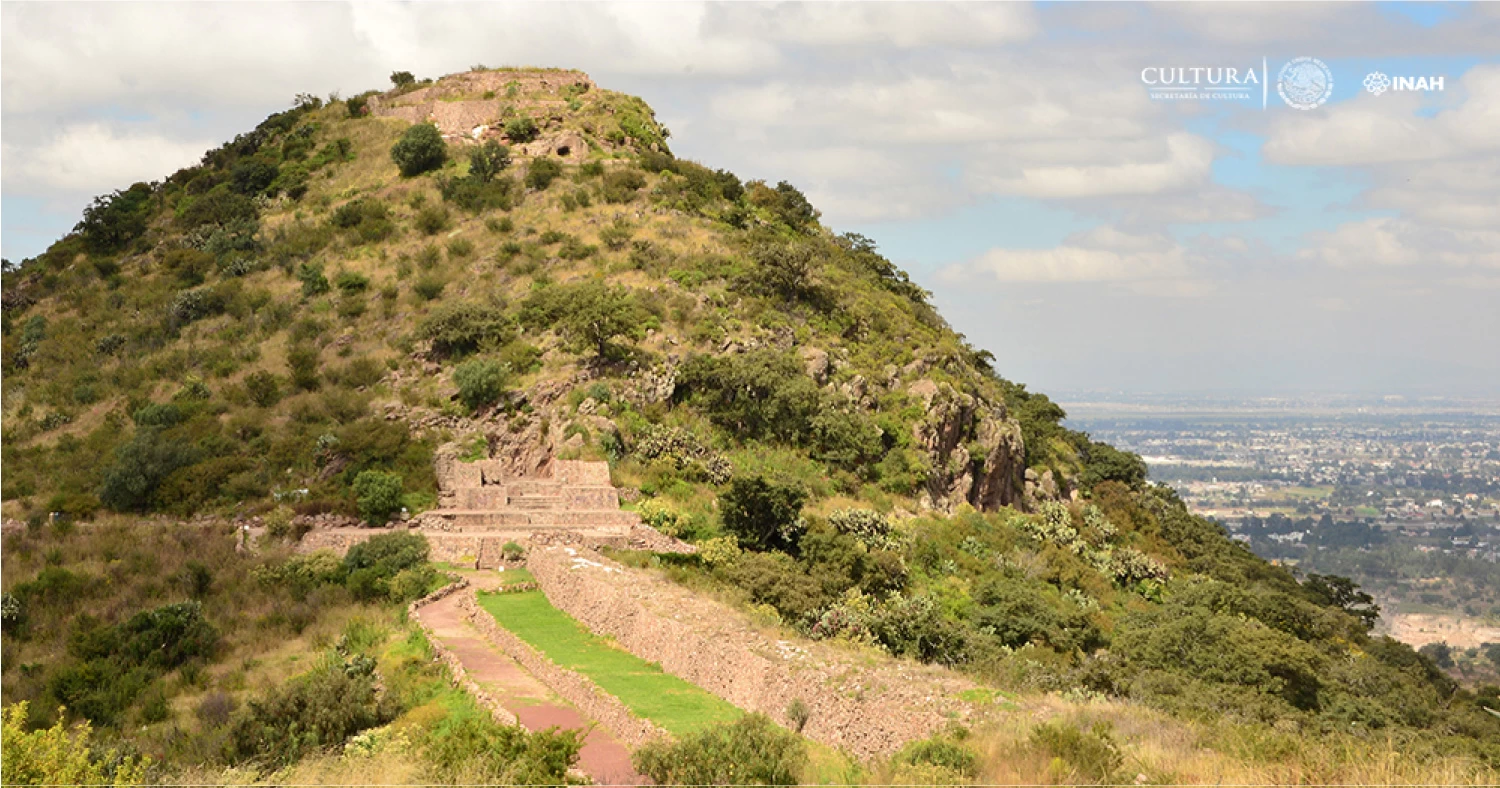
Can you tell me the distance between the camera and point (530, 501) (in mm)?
27203

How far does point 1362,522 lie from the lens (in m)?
160

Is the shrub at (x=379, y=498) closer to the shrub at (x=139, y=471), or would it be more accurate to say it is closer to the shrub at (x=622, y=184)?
the shrub at (x=139, y=471)

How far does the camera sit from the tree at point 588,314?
33094 mm

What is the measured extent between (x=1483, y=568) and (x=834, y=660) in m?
142

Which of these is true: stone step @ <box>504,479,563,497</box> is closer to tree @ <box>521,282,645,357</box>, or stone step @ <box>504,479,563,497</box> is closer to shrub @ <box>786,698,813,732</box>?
tree @ <box>521,282,645,357</box>

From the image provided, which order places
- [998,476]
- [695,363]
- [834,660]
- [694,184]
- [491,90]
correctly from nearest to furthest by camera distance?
[834,660] < [695,363] < [998,476] < [694,184] < [491,90]

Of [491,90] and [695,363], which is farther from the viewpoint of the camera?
[491,90]

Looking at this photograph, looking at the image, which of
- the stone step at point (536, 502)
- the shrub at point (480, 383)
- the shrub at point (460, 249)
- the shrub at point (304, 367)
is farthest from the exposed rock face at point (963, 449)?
the shrub at point (304, 367)

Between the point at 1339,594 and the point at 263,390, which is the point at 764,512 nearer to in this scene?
the point at 263,390

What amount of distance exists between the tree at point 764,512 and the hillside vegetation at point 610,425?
7cm

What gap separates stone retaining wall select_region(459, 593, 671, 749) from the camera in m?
13.3

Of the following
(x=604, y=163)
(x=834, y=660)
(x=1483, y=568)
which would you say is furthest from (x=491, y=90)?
(x=1483, y=568)

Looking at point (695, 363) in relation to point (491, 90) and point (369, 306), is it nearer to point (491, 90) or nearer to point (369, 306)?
point (369, 306)

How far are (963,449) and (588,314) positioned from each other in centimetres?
1217
